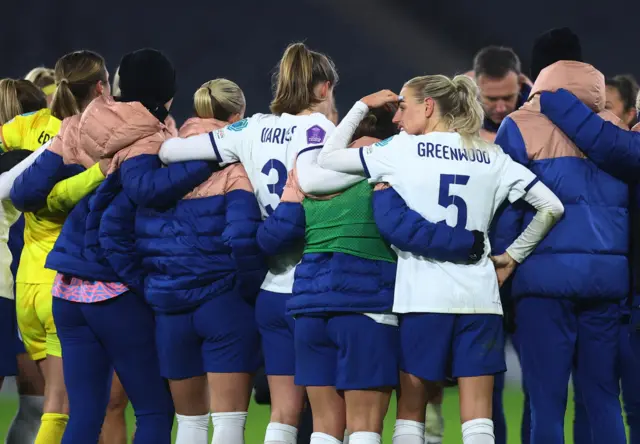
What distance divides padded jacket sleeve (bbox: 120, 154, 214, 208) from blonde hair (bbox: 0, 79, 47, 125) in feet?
4.07

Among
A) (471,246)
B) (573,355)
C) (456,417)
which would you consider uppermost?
(471,246)

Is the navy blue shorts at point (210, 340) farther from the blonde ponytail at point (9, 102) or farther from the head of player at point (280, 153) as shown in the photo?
the blonde ponytail at point (9, 102)

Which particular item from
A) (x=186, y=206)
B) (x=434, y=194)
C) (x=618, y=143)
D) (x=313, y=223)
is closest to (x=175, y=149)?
(x=186, y=206)

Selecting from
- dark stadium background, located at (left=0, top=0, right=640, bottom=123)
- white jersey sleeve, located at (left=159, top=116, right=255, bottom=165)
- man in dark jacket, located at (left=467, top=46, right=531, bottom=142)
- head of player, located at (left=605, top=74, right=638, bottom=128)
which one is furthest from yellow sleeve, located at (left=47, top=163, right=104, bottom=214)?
dark stadium background, located at (left=0, top=0, right=640, bottom=123)

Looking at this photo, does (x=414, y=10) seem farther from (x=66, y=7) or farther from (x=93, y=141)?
(x=93, y=141)

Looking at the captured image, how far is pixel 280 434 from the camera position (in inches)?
148

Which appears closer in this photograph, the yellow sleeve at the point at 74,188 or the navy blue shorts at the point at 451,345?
the navy blue shorts at the point at 451,345

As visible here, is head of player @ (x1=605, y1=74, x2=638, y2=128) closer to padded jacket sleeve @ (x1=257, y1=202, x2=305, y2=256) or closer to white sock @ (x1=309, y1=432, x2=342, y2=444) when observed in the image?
padded jacket sleeve @ (x1=257, y1=202, x2=305, y2=256)

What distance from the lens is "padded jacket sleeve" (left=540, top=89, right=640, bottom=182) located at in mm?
3727

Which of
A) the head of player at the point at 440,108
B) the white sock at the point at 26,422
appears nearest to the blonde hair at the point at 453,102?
the head of player at the point at 440,108

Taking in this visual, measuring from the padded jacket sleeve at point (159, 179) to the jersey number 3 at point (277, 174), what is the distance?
0.70 ft

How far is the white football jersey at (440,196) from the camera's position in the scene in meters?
3.43

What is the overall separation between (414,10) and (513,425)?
408cm

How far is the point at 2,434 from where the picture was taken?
6.13 metres
